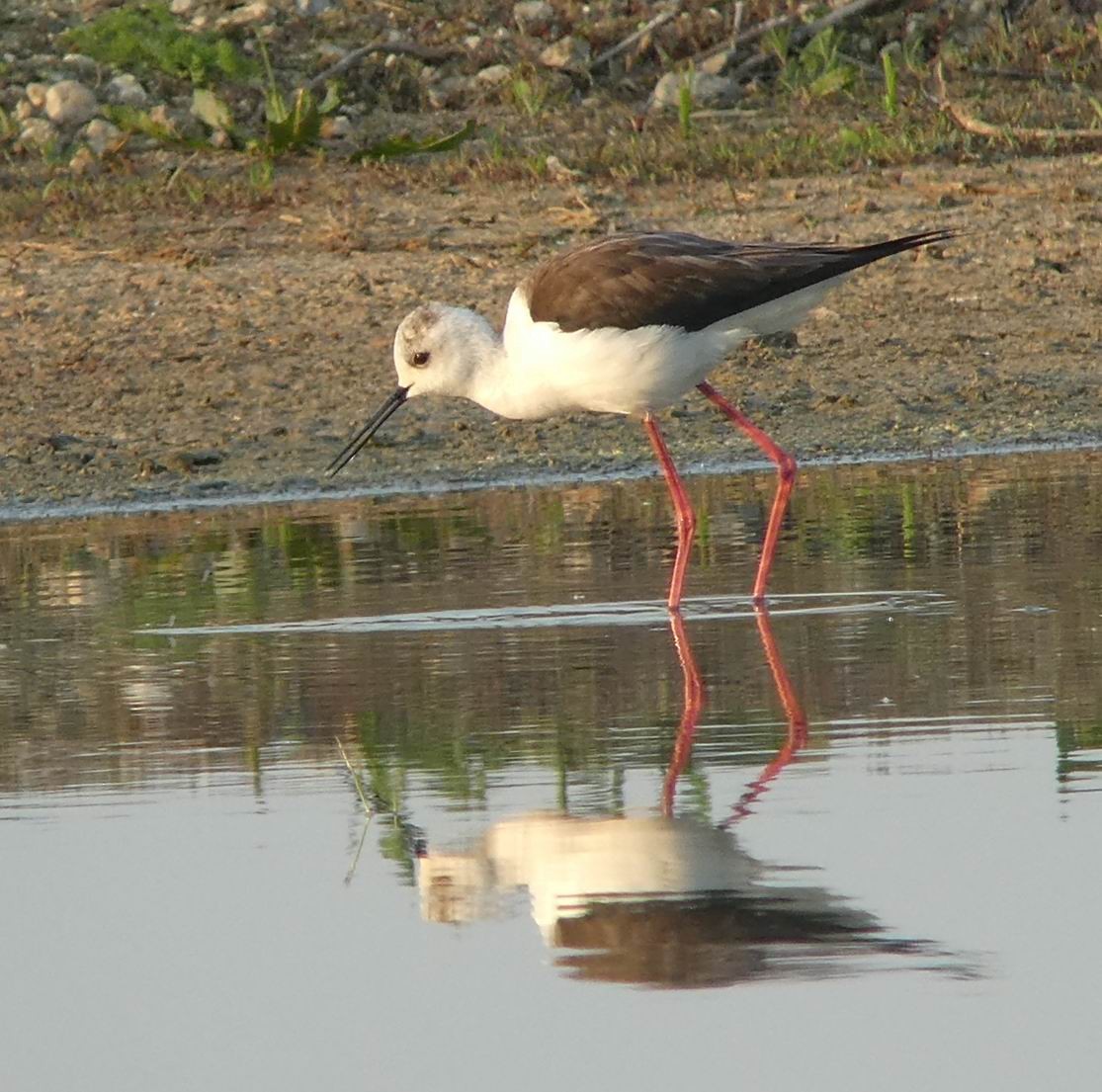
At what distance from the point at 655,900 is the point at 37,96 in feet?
34.9

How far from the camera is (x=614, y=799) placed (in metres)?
4.73

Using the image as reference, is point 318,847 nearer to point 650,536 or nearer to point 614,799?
point 614,799

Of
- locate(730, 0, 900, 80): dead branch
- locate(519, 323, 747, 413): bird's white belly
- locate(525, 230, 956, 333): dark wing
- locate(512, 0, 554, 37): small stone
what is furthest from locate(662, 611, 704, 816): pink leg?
locate(512, 0, 554, 37): small stone

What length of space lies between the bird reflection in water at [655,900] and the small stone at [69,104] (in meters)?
9.61

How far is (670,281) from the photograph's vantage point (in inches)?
299

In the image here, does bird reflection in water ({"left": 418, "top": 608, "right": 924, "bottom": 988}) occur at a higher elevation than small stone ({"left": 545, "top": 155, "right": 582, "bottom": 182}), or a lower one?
lower

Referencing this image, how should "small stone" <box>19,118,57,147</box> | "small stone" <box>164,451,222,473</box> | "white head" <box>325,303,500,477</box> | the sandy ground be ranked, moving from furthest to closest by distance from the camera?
1. "small stone" <box>19,118,57,147</box>
2. the sandy ground
3. "small stone" <box>164,451,222,473</box>
4. "white head" <box>325,303,500,477</box>

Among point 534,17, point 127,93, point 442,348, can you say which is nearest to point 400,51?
point 534,17

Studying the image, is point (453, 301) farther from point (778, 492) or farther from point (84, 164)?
point (778, 492)

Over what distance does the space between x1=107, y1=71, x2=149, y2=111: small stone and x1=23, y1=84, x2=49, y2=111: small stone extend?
1.09 feet

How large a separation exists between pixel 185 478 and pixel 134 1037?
6.65 metres

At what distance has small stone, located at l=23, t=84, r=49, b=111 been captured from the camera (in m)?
13.8

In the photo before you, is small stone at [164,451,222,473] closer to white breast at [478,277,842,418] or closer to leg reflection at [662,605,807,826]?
white breast at [478,277,842,418]

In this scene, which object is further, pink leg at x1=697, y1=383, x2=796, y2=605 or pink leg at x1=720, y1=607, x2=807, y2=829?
pink leg at x1=697, y1=383, x2=796, y2=605
